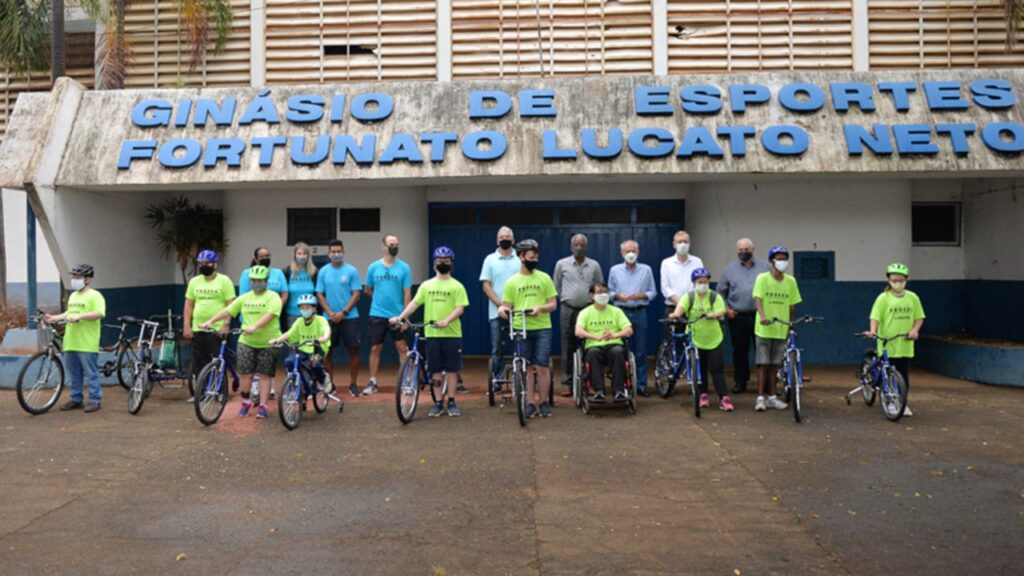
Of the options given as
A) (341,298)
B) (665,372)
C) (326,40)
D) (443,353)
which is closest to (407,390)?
(443,353)

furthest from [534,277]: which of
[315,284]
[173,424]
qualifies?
[173,424]

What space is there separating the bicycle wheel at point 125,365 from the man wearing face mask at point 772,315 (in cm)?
768

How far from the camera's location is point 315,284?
11750 millimetres

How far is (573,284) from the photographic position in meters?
10.8

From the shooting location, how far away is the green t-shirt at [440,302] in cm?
963

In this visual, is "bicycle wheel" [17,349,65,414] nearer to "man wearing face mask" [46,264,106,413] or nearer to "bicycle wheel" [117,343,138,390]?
"man wearing face mask" [46,264,106,413]

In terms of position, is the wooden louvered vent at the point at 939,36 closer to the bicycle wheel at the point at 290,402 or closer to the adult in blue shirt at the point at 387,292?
the adult in blue shirt at the point at 387,292

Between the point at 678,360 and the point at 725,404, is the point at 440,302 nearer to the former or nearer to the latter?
the point at 678,360

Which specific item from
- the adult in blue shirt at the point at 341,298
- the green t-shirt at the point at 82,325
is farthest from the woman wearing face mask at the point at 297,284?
the green t-shirt at the point at 82,325

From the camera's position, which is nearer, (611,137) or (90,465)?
(90,465)

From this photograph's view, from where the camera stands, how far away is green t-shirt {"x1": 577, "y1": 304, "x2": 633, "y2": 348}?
32.2 ft

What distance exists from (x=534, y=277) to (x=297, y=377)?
270 cm

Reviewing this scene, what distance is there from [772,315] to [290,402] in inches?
209

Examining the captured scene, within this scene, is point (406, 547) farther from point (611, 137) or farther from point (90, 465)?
point (611, 137)
